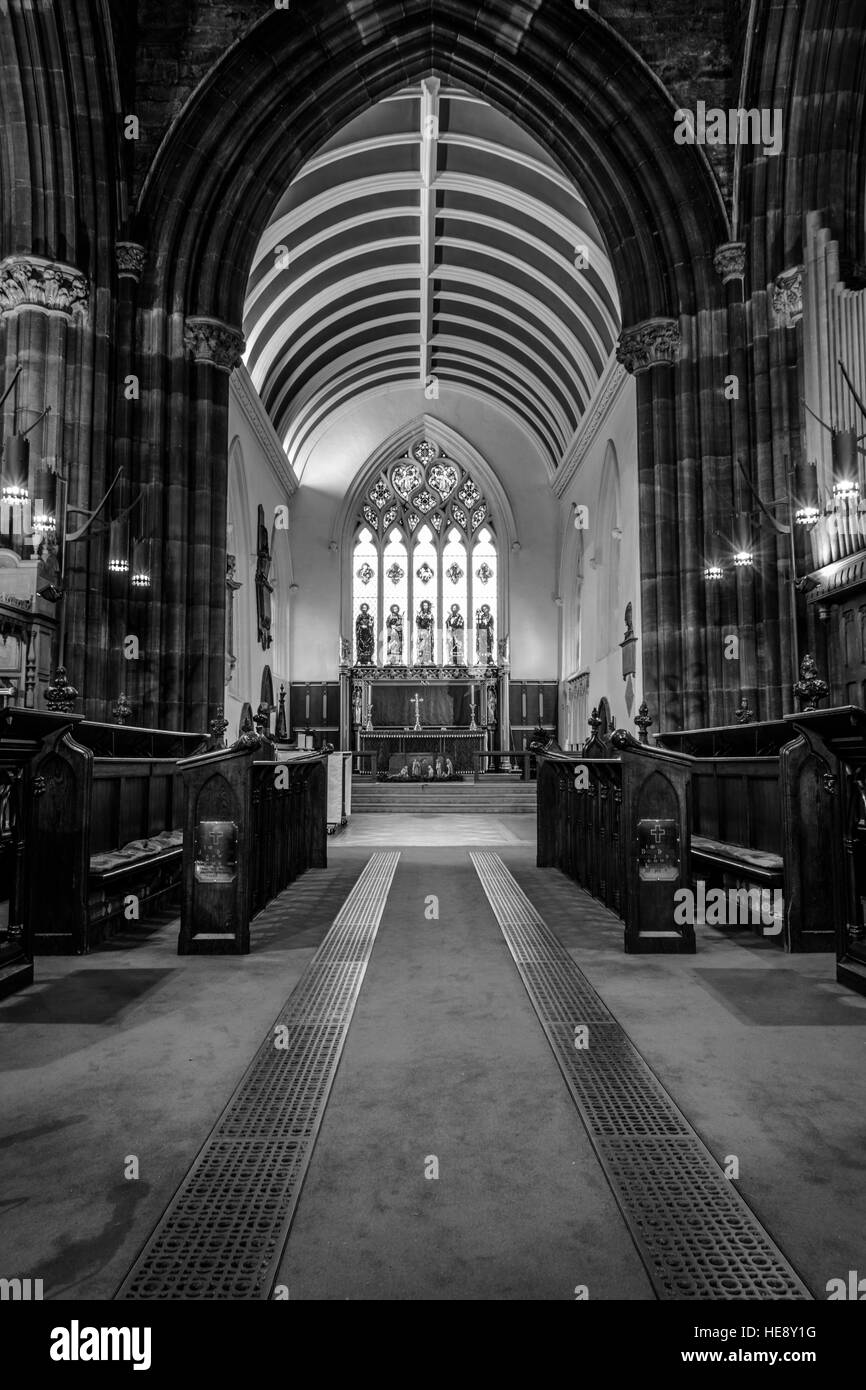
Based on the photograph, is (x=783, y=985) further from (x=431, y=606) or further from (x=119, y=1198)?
(x=431, y=606)

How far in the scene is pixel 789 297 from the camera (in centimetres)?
931

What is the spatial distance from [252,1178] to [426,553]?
22305mm

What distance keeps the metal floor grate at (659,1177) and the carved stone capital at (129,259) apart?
32.3ft

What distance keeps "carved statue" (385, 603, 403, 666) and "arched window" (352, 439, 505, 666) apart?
77 millimetres

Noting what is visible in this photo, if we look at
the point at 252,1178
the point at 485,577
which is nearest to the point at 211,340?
the point at 252,1178

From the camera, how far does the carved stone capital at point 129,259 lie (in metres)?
10.1

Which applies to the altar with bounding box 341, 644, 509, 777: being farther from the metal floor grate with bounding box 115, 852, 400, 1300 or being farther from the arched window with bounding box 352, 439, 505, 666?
the metal floor grate with bounding box 115, 852, 400, 1300

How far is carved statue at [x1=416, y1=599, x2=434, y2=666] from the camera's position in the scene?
23031mm

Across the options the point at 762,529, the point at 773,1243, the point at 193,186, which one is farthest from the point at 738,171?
the point at 773,1243

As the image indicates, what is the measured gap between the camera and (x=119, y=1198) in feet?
6.63

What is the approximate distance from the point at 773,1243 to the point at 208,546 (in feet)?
32.5

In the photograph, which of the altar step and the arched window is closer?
the altar step

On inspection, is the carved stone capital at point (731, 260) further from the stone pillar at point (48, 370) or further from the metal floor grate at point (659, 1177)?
the metal floor grate at point (659, 1177)

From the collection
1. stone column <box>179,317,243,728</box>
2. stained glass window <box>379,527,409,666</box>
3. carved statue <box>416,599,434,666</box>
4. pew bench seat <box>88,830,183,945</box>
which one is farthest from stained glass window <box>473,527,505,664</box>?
pew bench seat <box>88,830,183,945</box>
